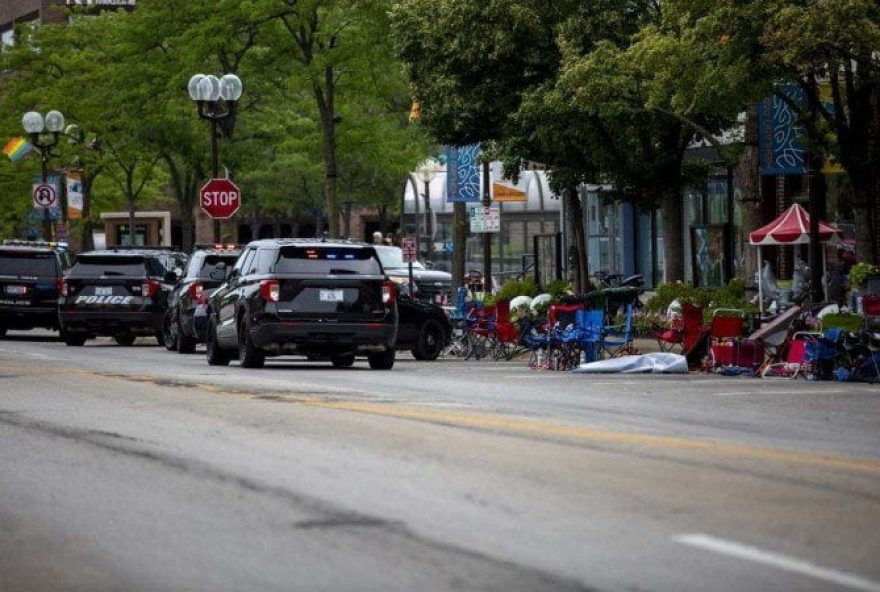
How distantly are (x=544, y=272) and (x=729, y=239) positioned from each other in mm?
10143

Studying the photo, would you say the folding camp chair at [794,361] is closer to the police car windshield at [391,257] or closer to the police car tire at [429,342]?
the police car tire at [429,342]

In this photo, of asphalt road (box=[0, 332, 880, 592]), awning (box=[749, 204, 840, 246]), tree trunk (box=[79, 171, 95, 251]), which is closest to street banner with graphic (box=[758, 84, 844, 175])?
awning (box=[749, 204, 840, 246])

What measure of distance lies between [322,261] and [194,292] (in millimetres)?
9403

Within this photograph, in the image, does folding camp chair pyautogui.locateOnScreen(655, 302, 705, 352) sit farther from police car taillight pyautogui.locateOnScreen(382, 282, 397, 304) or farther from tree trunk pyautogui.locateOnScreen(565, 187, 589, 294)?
tree trunk pyautogui.locateOnScreen(565, 187, 589, 294)

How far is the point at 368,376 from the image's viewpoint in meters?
25.7

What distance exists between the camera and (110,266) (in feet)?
135

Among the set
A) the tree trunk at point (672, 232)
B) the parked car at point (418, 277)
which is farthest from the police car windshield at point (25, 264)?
the tree trunk at point (672, 232)

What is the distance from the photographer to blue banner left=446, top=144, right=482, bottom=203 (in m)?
49.1

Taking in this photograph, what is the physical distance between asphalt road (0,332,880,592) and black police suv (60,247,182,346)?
2028cm

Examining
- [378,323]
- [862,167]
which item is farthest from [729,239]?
[378,323]

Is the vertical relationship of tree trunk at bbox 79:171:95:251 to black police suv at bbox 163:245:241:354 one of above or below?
above

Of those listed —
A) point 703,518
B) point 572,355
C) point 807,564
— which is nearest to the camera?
point 807,564

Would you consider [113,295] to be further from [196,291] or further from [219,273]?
[219,273]

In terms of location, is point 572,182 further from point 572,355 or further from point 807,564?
point 807,564
